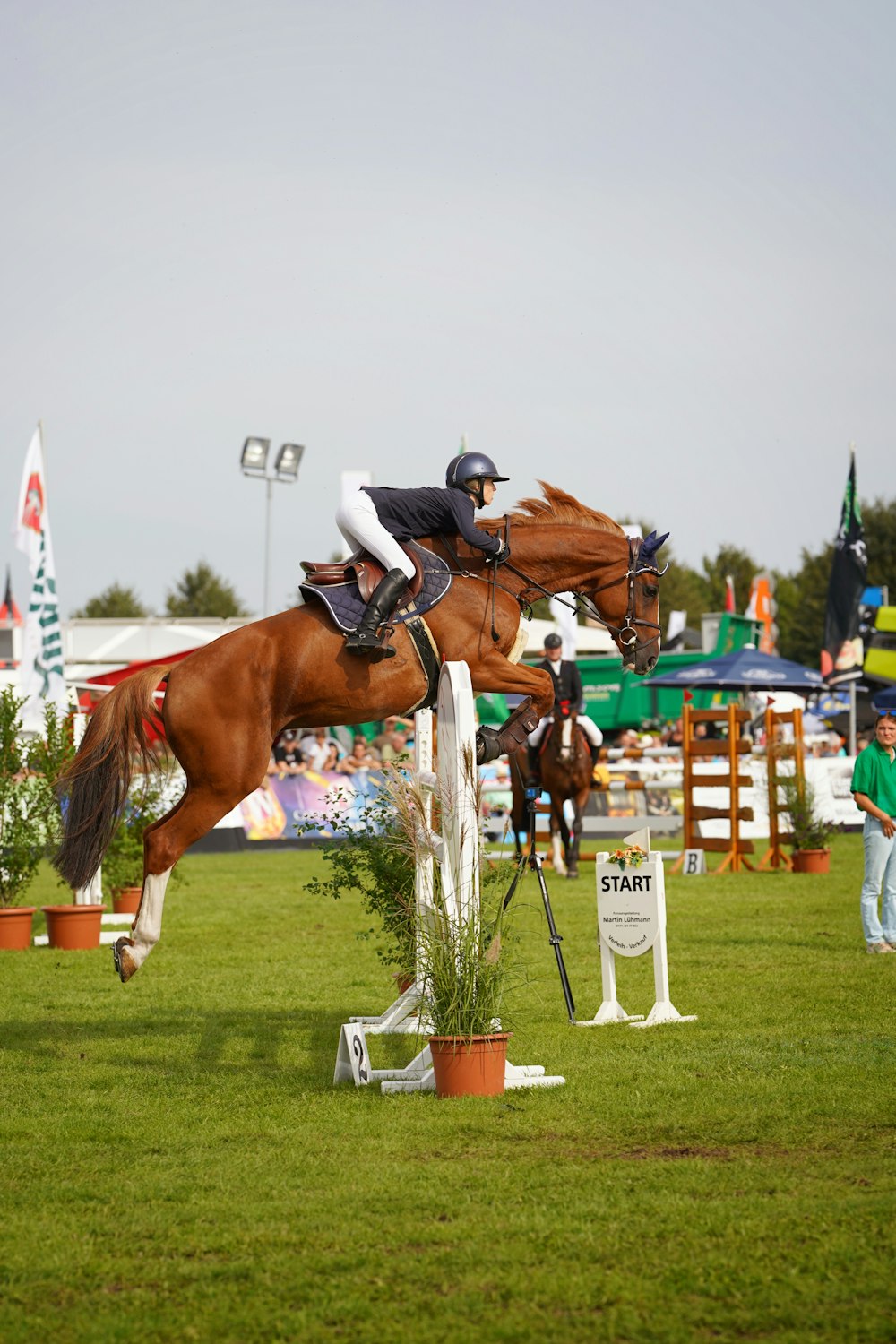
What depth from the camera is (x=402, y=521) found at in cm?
690

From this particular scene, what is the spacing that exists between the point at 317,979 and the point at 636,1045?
3235 mm

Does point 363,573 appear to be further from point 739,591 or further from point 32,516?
point 739,591

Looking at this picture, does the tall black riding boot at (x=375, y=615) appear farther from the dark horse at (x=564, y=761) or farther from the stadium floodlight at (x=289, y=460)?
the stadium floodlight at (x=289, y=460)

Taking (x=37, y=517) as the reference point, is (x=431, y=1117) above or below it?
below

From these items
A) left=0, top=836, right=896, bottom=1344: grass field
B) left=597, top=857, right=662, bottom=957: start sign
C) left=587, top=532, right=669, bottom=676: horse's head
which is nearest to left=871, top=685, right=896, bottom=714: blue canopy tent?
left=0, top=836, right=896, bottom=1344: grass field

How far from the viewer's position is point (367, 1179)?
4.54 meters

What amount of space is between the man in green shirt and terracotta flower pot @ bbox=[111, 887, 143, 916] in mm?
6510

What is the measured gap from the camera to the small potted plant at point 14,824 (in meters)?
11.2

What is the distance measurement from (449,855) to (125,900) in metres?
7.65

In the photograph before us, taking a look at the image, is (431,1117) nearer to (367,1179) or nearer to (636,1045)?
(367,1179)

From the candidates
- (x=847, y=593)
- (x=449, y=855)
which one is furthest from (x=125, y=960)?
(x=847, y=593)

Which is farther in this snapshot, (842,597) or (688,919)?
(842,597)

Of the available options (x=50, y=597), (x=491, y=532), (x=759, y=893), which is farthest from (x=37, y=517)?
(x=491, y=532)

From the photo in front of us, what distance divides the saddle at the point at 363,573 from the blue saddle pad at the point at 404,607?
18 millimetres
